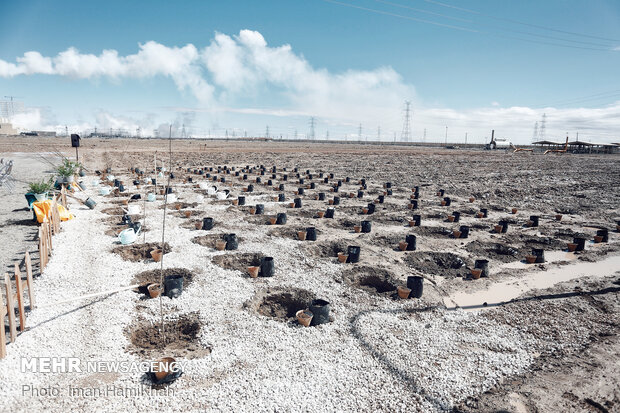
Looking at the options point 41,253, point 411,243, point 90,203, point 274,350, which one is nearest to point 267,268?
point 274,350

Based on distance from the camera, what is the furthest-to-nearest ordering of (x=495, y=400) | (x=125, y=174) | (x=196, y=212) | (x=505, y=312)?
1. (x=125, y=174)
2. (x=196, y=212)
3. (x=505, y=312)
4. (x=495, y=400)

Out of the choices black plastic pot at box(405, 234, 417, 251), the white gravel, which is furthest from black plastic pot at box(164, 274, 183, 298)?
black plastic pot at box(405, 234, 417, 251)

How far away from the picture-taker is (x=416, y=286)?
A: 5.79 meters

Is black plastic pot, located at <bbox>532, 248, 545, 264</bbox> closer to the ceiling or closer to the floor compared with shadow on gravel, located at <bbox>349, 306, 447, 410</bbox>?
closer to the ceiling

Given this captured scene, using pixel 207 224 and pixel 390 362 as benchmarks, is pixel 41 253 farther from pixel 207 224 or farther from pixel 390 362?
pixel 390 362

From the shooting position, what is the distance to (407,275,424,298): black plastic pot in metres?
5.78

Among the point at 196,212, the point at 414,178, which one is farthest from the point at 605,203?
the point at 196,212

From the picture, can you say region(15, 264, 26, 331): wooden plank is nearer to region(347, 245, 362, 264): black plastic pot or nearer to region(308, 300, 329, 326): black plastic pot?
region(308, 300, 329, 326): black plastic pot

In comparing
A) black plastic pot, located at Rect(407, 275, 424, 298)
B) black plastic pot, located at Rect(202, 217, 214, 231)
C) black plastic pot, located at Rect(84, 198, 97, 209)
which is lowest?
black plastic pot, located at Rect(407, 275, 424, 298)

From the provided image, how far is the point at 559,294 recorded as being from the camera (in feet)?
19.9

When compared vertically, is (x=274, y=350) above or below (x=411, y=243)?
below

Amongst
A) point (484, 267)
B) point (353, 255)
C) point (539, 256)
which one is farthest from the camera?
point (539, 256)

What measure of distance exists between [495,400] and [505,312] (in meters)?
2.23

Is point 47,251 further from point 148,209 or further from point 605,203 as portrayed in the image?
point 605,203
